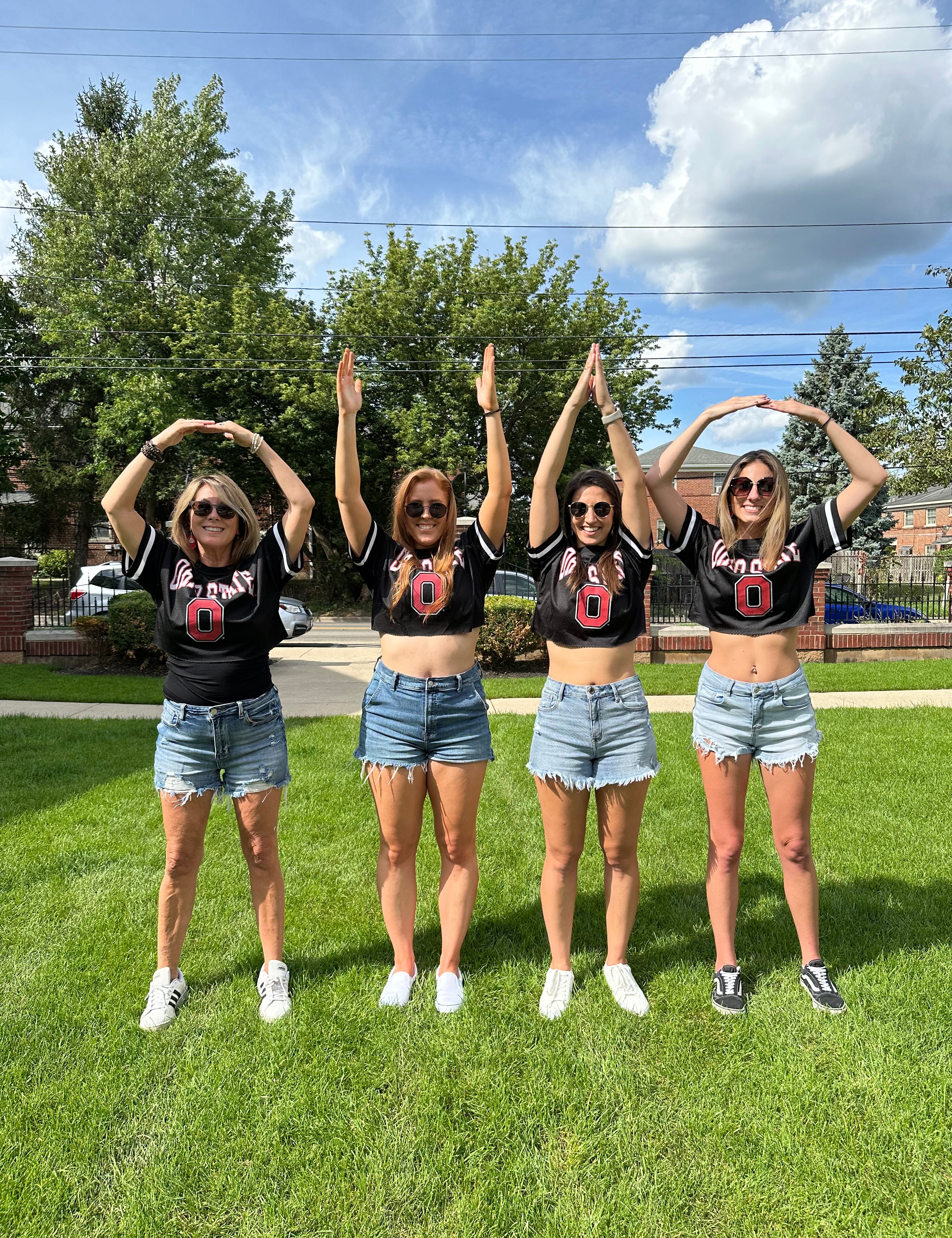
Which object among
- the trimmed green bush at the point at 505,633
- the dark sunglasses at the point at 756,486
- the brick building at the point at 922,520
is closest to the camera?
the dark sunglasses at the point at 756,486

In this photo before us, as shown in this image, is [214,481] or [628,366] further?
[628,366]

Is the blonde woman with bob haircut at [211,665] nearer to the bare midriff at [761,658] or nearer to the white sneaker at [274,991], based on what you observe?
the white sneaker at [274,991]

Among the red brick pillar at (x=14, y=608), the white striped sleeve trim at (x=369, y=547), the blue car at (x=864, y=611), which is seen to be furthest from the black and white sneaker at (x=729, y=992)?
the red brick pillar at (x=14, y=608)

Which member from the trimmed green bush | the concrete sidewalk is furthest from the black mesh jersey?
the trimmed green bush

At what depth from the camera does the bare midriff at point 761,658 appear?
10.0 ft

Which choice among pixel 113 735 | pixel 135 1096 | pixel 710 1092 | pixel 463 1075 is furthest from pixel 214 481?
pixel 113 735

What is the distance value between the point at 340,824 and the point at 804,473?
28.3 meters

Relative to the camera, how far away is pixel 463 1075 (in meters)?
2.66

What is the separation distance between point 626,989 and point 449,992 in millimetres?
719

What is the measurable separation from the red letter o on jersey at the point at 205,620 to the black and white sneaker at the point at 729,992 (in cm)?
244

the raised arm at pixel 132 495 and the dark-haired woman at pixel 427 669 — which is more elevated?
the raised arm at pixel 132 495

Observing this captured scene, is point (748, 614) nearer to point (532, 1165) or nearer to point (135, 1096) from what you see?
point (532, 1165)

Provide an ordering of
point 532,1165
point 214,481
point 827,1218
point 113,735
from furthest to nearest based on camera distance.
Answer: point 113,735
point 214,481
point 532,1165
point 827,1218

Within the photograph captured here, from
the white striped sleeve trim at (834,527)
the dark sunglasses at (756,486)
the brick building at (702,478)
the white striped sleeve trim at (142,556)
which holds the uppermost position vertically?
the brick building at (702,478)
